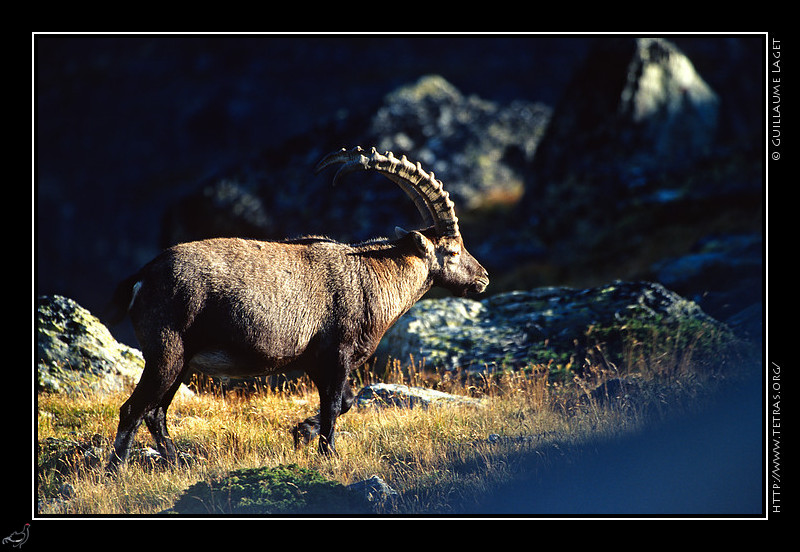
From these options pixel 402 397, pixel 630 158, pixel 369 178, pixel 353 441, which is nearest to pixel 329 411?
pixel 353 441

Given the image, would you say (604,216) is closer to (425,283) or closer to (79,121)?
(425,283)

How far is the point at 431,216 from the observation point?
10836 mm

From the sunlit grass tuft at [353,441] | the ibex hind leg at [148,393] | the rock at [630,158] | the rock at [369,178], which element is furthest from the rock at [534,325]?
the rock at [369,178]

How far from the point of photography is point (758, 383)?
10844 millimetres

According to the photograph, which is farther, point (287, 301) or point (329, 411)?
point (329, 411)

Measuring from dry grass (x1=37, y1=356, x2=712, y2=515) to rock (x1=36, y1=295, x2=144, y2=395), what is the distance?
1.57 feet

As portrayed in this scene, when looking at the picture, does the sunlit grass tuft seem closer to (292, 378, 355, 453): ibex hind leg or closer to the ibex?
(292, 378, 355, 453): ibex hind leg

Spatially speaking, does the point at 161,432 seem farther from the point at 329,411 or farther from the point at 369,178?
the point at 369,178

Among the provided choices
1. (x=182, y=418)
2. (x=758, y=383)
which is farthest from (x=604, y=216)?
(x=182, y=418)

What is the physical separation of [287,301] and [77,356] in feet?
17.2

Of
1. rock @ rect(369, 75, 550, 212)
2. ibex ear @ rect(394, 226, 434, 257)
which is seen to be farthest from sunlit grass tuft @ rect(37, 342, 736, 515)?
rock @ rect(369, 75, 550, 212)

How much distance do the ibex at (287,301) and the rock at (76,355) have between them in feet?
11.7

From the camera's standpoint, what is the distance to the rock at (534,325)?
1360 cm

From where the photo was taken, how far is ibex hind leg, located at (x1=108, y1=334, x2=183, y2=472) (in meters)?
8.85
